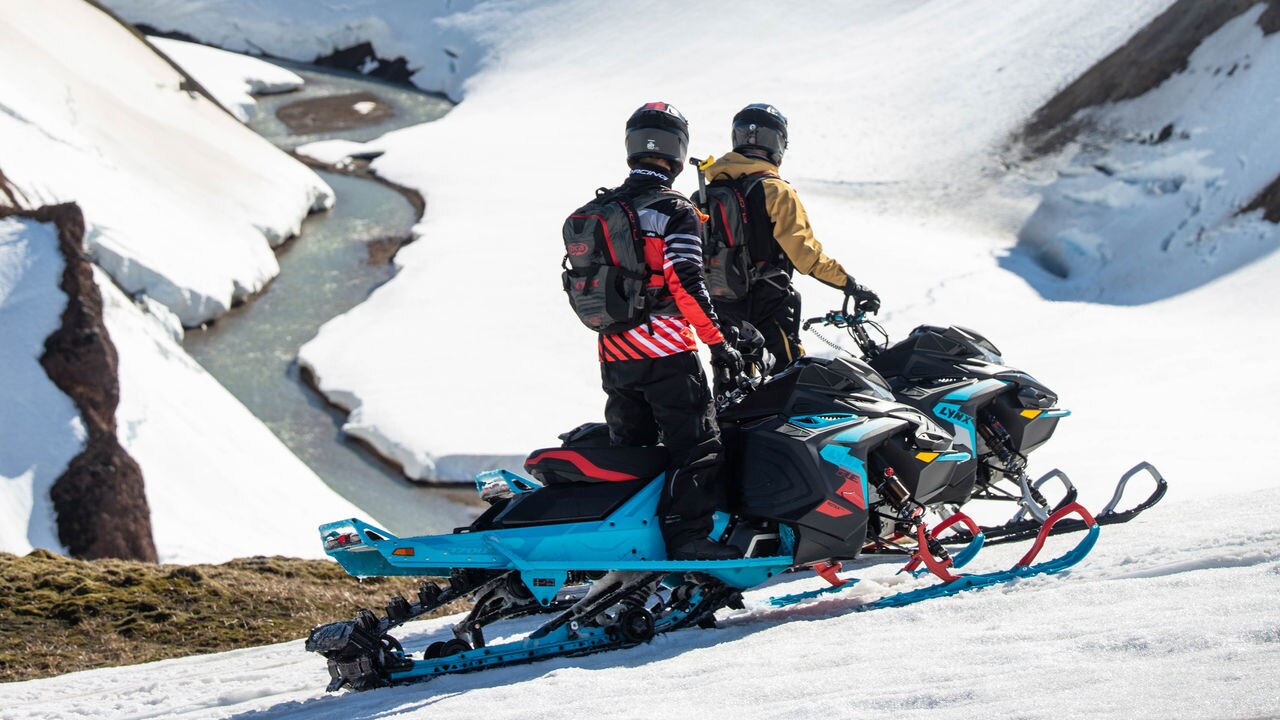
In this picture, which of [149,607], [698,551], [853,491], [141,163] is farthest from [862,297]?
[141,163]

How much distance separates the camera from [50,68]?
19.8m

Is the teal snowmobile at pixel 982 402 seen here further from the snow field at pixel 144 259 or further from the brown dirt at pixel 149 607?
the snow field at pixel 144 259

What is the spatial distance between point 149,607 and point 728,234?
406cm

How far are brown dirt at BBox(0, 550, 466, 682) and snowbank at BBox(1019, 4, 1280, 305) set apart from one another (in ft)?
45.7

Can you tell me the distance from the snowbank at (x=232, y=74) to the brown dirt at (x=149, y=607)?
28345mm

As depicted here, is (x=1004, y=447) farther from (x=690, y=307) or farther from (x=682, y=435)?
(x=690, y=307)

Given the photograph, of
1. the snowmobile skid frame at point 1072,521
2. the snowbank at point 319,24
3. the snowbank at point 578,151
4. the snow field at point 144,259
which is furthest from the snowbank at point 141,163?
the snowbank at point 319,24

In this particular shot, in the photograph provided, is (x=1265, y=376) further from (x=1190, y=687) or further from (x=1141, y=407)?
(x=1190, y=687)

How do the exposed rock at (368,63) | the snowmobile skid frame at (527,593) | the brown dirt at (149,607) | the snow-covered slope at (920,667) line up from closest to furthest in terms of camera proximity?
the snow-covered slope at (920,667)
the snowmobile skid frame at (527,593)
the brown dirt at (149,607)
the exposed rock at (368,63)

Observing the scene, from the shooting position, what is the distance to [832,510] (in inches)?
212

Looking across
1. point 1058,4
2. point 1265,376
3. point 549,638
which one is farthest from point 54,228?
point 1058,4

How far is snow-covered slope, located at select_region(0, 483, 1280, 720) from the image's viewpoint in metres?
3.61

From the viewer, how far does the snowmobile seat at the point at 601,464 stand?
529 cm

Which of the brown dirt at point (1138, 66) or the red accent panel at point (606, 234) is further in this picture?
the brown dirt at point (1138, 66)
